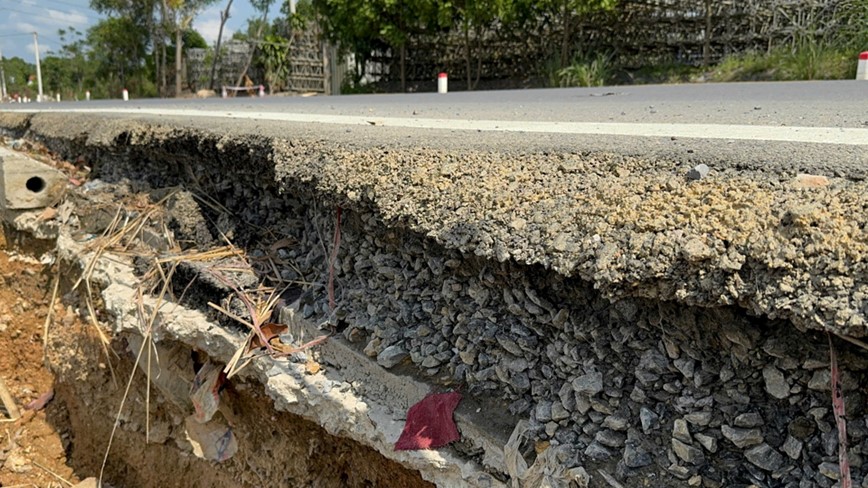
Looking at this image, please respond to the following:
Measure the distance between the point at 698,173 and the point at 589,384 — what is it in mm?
638

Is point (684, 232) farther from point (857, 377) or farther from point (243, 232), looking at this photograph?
point (243, 232)

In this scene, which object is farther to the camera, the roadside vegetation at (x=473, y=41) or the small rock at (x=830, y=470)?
the roadside vegetation at (x=473, y=41)

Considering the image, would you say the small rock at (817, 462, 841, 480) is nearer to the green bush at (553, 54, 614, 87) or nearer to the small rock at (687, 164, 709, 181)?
the small rock at (687, 164, 709, 181)

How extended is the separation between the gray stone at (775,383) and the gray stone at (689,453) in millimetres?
188

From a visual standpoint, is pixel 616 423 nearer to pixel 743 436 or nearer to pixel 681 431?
pixel 681 431

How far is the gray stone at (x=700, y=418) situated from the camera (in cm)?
124

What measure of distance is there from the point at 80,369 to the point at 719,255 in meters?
3.65

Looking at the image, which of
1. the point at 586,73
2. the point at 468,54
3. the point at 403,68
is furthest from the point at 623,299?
the point at 403,68

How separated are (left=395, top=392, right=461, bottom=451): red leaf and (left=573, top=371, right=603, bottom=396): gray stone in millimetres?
380

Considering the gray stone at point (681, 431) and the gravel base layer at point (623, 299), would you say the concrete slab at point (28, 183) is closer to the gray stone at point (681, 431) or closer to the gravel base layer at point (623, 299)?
the gravel base layer at point (623, 299)

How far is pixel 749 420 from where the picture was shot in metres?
1.19

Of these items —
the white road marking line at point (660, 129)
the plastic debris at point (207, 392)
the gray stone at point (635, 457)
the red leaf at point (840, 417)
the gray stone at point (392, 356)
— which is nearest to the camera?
the red leaf at point (840, 417)

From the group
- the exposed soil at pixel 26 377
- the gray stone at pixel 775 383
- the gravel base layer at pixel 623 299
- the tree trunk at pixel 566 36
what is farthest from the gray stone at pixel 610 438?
the tree trunk at pixel 566 36

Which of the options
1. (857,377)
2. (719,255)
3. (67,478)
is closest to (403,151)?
(719,255)
